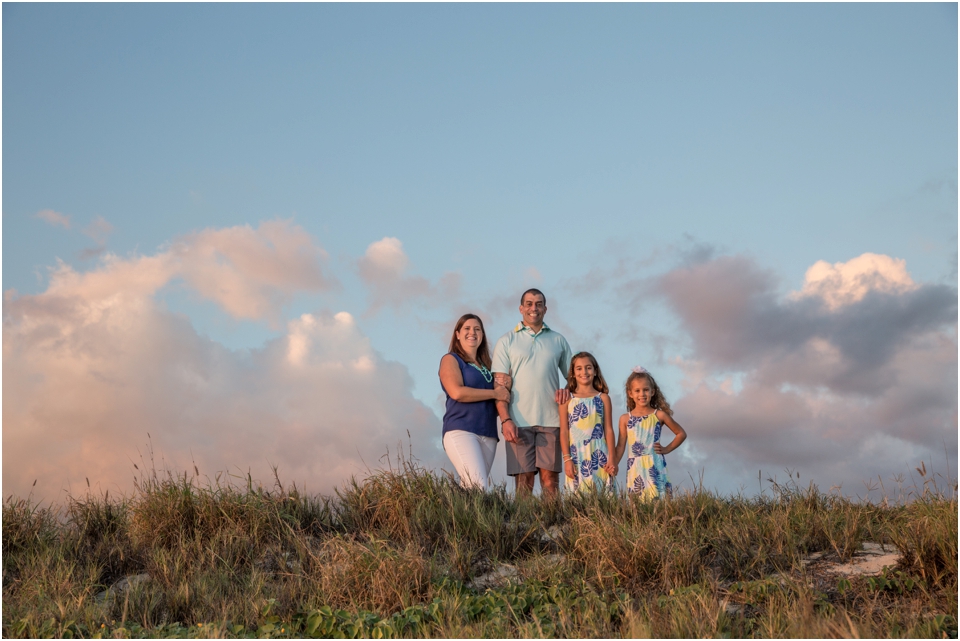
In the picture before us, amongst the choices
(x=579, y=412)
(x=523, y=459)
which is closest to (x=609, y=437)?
(x=579, y=412)

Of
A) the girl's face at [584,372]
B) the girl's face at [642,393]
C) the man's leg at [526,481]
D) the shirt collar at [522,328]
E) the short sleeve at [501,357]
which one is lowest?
the man's leg at [526,481]

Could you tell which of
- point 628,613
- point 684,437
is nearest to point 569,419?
point 684,437

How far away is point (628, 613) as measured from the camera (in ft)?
16.6

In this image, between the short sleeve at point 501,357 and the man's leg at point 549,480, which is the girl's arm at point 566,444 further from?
the short sleeve at point 501,357

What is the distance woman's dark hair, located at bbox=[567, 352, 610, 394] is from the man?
145mm

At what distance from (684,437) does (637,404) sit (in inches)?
25.5

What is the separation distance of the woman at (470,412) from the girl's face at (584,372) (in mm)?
824

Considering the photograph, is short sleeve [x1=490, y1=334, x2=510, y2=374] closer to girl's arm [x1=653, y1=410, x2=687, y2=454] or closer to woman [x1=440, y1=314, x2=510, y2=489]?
woman [x1=440, y1=314, x2=510, y2=489]

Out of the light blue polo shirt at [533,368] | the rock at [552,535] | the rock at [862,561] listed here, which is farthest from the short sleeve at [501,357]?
the rock at [862,561]

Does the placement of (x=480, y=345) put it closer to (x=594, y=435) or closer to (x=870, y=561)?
(x=594, y=435)

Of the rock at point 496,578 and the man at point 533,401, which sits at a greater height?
the man at point 533,401

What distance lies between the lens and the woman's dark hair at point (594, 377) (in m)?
8.66

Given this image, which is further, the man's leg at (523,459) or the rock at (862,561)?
the man's leg at (523,459)

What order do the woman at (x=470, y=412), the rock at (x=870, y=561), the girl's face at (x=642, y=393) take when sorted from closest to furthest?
the rock at (x=870, y=561)
the woman at (x=470, y=412)
the girl's face at (x=642, y=393)
